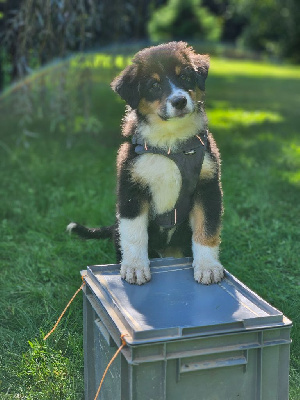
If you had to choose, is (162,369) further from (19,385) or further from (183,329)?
(19,385)

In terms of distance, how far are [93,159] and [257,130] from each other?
310 cm

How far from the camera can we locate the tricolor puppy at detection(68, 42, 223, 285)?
116 inches

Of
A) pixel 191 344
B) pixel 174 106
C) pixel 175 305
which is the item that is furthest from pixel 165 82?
pixel 191 344

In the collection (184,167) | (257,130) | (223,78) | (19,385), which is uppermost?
(184,167)

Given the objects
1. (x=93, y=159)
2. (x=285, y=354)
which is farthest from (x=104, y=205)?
(x=285, y=354)

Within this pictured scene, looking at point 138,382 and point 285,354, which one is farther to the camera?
point 285,354

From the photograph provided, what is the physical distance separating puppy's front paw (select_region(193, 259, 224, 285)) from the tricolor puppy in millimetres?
98

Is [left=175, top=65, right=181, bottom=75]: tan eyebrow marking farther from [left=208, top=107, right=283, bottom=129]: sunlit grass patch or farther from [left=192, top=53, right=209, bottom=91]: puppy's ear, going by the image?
[left=208, top=107, right=283, bottom=129]: sunlit grass patch

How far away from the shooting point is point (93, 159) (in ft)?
23.0

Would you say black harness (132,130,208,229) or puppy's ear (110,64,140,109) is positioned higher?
puppy's ear (110,64,140,109)

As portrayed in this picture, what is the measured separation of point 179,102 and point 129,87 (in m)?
0.32

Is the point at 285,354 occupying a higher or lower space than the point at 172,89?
lower

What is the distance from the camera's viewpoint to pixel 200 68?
3080 millimetres

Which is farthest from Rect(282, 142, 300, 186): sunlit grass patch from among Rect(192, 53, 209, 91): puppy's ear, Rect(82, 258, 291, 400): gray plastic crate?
Rect(82, 258, 291, 400): gray plastic crate
